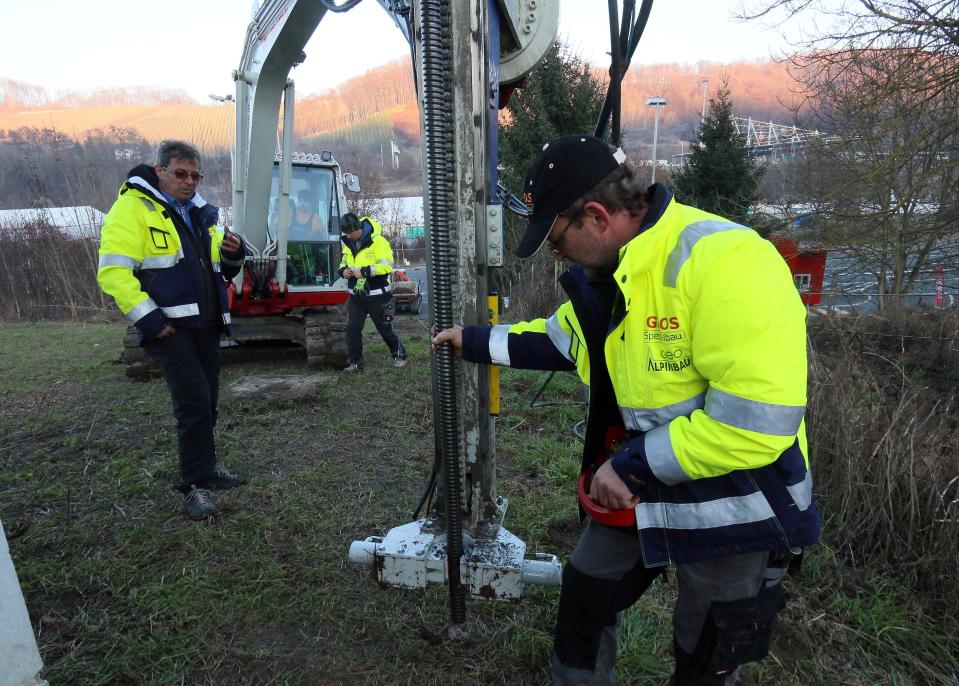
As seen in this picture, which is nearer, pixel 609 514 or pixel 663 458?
pixel 663 458

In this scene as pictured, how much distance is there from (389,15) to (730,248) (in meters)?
2.36

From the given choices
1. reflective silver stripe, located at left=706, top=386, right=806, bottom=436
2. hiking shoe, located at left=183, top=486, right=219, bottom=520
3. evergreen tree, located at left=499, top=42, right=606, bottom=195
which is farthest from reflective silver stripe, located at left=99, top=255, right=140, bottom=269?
evergreen tree, located at left=499, top=42, right=606, bottom=195

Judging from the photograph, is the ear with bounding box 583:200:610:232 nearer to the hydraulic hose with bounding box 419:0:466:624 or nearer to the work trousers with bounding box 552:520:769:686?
the hydraulic hose with bounding box 419:0:466:624

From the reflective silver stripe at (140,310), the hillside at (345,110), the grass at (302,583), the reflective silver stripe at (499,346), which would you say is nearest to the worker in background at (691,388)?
the reflective silver stripe at (499,346)

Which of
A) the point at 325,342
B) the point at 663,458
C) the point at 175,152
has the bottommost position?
the point at 325,342

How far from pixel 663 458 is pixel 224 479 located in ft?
10.6

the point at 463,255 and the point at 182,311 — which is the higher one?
the point at 463,255

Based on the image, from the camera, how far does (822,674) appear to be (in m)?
2.43

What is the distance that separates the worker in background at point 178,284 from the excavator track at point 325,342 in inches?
135

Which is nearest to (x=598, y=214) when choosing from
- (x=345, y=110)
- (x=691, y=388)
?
(x=691, y=388)

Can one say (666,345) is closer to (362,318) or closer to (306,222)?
(362,318)

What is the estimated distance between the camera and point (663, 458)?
151 cm

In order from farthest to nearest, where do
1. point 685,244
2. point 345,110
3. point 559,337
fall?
1. point 345,110
2. point 559,337
3. point 685,244

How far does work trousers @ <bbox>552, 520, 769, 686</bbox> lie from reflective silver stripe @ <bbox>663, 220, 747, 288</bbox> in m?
0.80
